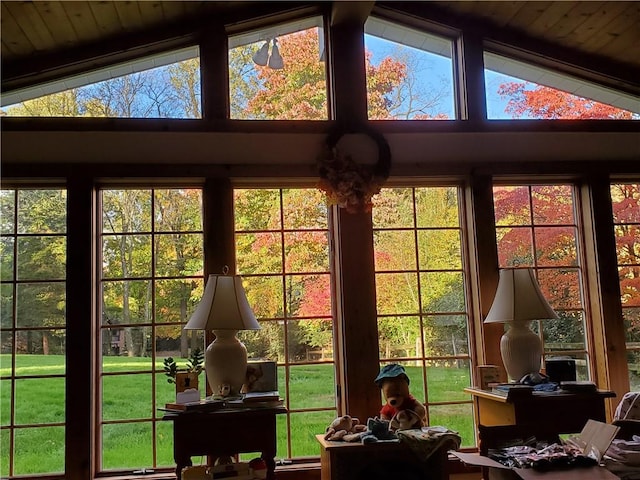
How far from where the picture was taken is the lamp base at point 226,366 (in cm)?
320

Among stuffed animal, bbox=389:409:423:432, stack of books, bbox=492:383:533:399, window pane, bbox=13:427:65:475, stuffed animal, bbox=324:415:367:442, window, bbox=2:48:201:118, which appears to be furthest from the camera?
window, bbox=2:48:201:118

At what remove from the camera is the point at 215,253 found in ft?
12.6

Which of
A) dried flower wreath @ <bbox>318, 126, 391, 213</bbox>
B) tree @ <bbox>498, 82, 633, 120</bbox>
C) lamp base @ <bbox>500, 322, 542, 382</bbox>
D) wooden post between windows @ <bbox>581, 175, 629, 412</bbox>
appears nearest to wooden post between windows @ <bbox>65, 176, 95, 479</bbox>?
dried flower wreath @ <bbox>318, 126, 391, 213</bbox>

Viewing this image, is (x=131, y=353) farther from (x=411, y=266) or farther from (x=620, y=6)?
(x=620, y=6)

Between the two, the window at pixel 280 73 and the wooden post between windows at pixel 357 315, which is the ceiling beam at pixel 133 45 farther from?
the wooden post between windows at pixel 357 315

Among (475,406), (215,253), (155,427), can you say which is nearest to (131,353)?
(155,427)

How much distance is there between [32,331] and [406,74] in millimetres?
3010

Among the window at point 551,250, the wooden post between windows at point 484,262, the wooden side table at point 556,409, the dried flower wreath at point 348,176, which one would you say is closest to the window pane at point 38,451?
the dried flower wreath at point 348,176

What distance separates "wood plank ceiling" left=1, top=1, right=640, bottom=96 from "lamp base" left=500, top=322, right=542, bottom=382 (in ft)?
6.99

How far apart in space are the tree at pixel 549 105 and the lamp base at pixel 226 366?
2.56m

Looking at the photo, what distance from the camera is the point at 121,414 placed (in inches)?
147

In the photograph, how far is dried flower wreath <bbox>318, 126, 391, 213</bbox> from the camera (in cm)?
389

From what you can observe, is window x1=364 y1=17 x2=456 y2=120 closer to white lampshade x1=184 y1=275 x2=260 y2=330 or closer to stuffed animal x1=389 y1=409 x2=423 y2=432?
white lampshade x1=184 y1=275 x2=260 y2=330

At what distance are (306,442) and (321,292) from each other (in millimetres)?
970
